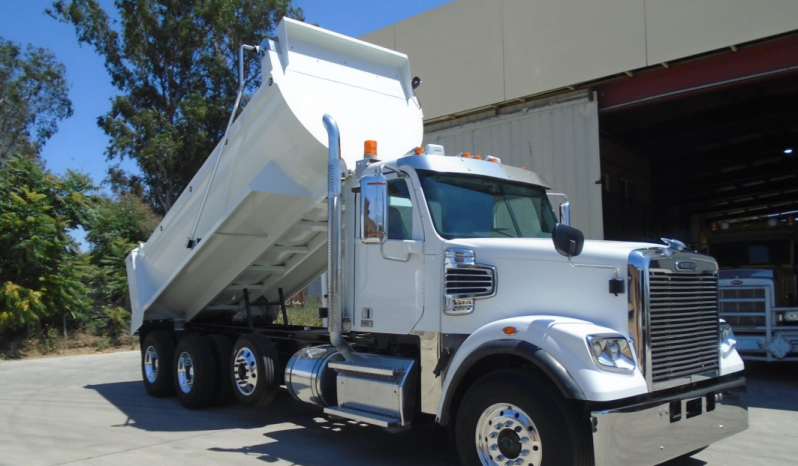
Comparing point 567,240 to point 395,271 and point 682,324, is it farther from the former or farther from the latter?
point 395,271

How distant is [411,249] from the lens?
5.43 meters

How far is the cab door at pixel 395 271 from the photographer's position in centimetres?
545

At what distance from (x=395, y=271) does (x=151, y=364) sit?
525 centimetres

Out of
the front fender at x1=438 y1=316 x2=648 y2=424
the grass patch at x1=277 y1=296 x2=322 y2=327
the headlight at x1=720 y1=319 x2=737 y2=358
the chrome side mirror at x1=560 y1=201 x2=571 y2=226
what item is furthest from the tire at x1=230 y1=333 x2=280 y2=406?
the headlight at x1=720 y1=319 x2=737 y2=358

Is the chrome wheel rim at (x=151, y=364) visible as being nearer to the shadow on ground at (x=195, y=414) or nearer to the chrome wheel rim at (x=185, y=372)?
the shadow on ground at (x=195, y=414)

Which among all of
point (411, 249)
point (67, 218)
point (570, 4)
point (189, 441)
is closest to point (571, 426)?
point (411, 249)

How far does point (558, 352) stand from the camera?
13.9 feet

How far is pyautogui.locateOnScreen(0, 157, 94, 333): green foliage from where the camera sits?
14797mm

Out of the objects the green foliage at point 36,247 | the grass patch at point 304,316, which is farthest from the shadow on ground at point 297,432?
the green foliage at point 36,247

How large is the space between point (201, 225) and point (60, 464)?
3136 millimetres

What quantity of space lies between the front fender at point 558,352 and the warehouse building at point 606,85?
14.3 ft

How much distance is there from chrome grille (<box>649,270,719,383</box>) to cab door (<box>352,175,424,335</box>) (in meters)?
1.83

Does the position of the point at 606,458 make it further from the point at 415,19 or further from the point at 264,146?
the point at 415,19

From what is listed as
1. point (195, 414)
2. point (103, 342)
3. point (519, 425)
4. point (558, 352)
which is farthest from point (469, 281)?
point (103, 342)
